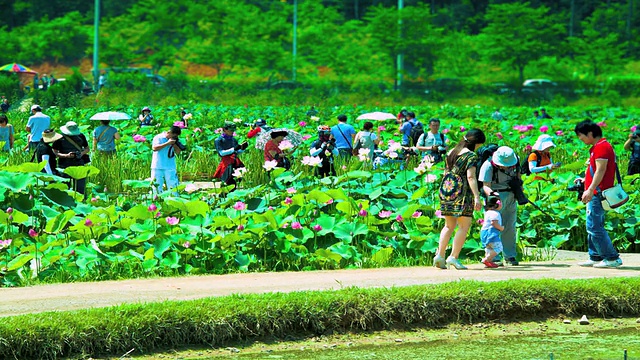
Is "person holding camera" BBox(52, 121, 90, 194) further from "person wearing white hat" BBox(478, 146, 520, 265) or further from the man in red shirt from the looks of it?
the man in red shirt

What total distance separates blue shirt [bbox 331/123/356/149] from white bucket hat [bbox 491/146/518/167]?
267 inches

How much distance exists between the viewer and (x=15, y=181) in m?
9.46

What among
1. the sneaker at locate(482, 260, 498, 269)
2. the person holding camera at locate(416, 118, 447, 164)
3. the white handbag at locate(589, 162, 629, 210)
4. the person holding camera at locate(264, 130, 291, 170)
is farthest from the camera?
the person holding camera at locate(416, 118, 447, 164)

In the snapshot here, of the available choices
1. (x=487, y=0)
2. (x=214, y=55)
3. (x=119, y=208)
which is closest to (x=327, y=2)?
(x=487, y=0)

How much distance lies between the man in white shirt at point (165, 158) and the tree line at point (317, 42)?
3980 centimetres

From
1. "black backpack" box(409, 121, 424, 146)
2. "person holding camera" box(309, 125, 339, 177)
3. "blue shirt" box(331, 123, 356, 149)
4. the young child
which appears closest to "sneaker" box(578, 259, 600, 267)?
the young child

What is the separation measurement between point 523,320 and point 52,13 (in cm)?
6056

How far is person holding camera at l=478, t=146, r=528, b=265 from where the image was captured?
879cm

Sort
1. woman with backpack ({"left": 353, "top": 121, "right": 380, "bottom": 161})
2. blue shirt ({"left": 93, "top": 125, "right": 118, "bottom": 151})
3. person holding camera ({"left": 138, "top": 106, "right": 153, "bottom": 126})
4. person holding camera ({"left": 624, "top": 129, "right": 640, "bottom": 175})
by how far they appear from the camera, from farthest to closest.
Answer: person holding camera ({"left": 138, "top": 106, "right": 153, "bottom": 126}), blue shirt ({"left": 93, "top": 125, "right": 118, "bottom": 151}), woman with backpack ({"left": 353, "top": 121, "right": 380, "bottom": 161}), person holding camera ({"left": 624, "top": 129, "right": 640, "bottom": 175})

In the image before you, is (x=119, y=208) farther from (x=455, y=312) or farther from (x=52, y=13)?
(x=52, y=13)

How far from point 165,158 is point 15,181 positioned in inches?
133

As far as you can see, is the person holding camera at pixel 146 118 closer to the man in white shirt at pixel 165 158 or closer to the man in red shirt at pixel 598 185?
the man in white shirt at pixel 165 158

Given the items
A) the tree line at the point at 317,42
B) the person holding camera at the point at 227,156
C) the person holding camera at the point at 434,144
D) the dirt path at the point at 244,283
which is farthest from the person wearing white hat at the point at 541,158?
the tree line at the point at 317,42

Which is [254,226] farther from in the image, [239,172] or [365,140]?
[365,140]
